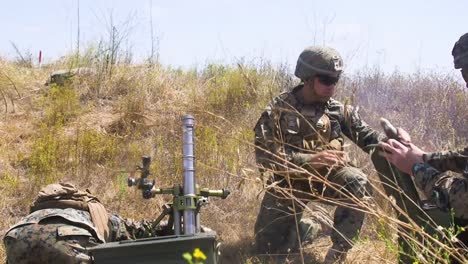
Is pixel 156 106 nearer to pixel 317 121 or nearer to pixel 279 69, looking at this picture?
pixel 279 69

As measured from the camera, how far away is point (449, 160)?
12.2 feet

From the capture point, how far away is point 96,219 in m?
3.84

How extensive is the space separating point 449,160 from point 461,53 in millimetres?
679

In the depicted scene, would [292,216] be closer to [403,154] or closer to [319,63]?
[319,63]

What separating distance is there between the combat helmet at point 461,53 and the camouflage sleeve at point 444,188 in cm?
50

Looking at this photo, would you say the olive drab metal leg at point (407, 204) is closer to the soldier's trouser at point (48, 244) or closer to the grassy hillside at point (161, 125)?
the grassy hillside at point (161, 125)

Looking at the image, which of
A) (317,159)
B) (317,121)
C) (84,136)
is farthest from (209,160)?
(317,159)

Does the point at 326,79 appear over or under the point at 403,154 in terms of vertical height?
over

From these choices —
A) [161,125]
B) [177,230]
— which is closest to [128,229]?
[177,230]

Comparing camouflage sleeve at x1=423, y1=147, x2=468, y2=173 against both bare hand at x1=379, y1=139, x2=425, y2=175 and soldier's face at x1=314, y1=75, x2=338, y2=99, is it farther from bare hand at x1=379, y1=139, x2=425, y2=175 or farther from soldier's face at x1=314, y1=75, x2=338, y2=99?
soldier's face at x1=314, y1=75, x2=338, y2=99

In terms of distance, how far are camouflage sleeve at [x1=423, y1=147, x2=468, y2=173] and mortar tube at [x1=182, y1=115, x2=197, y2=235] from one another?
48.5 inches

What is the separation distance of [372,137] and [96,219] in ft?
7.12

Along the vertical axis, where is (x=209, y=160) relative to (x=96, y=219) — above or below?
above

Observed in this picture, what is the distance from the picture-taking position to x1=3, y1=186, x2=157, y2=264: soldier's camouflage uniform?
354 cm
